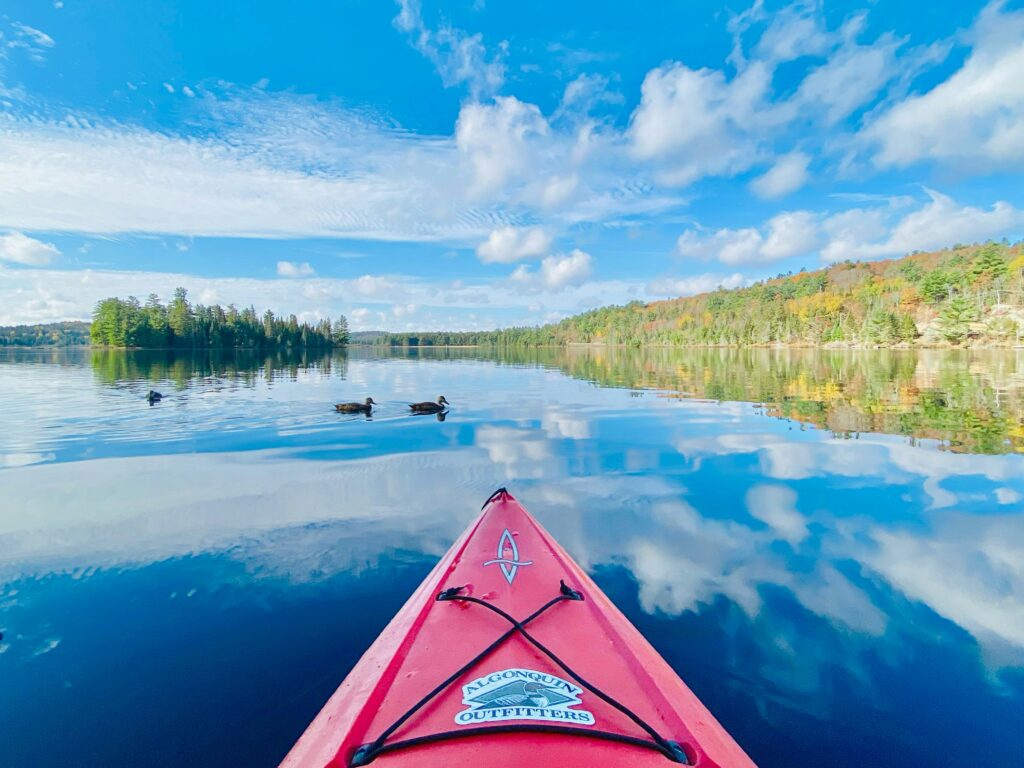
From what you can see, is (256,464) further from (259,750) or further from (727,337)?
(727,337)

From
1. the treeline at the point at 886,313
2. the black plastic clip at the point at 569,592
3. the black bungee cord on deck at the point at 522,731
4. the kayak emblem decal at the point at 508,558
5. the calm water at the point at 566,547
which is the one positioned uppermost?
the treeline at the point at 886,313

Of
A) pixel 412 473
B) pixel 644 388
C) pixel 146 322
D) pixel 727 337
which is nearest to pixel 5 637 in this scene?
pixel 412 473

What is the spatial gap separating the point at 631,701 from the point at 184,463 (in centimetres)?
1263

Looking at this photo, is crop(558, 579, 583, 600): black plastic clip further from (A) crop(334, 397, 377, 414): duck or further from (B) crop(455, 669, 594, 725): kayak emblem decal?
(A) crop(334, 397, 377, 414): duck

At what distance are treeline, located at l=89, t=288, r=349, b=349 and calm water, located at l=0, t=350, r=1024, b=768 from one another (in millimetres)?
98761

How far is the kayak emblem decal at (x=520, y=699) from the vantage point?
101 inches

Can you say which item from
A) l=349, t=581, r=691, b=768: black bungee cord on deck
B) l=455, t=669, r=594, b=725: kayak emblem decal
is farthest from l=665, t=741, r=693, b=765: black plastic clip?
l=455, t=669, r=594, b=725: kayak emblem decal

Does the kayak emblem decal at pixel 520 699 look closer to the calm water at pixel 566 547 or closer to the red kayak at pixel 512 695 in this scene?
the red kayak at pixel 512 695

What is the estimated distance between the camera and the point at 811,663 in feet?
15.6

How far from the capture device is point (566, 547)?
7.46 metres

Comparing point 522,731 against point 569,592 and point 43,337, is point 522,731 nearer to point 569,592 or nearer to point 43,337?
point 569,592

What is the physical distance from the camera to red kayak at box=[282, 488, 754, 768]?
7.93ft

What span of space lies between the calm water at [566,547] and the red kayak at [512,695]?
1.39 metres

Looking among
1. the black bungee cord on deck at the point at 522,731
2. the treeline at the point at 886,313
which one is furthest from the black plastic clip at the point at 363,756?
the treeline at the point at 886,313
